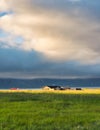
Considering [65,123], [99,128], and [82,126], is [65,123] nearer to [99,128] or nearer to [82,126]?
[82,126]

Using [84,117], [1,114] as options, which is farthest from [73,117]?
[1,114]

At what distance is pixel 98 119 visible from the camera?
40.8 metres

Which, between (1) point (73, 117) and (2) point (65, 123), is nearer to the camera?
(2) point (65, 123)

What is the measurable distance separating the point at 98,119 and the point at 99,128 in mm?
6308

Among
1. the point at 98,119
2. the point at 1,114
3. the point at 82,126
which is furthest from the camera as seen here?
the point at 1,114

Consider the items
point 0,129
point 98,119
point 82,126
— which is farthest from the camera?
point 98,119

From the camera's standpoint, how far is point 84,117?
4241cm

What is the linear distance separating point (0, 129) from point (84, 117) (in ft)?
34.9

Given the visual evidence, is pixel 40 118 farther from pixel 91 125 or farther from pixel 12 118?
pixel 91 125

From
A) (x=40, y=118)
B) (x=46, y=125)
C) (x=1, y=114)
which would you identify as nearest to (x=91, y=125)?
(x=46, y=125)

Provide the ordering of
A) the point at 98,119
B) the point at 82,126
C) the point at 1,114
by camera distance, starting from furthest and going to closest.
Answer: the point at 1,114 < the point at 98,119 < the point at 82,126

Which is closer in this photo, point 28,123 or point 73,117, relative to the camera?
point 28,123

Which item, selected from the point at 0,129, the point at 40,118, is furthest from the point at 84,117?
the point at 0,129

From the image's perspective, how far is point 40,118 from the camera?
136ft
